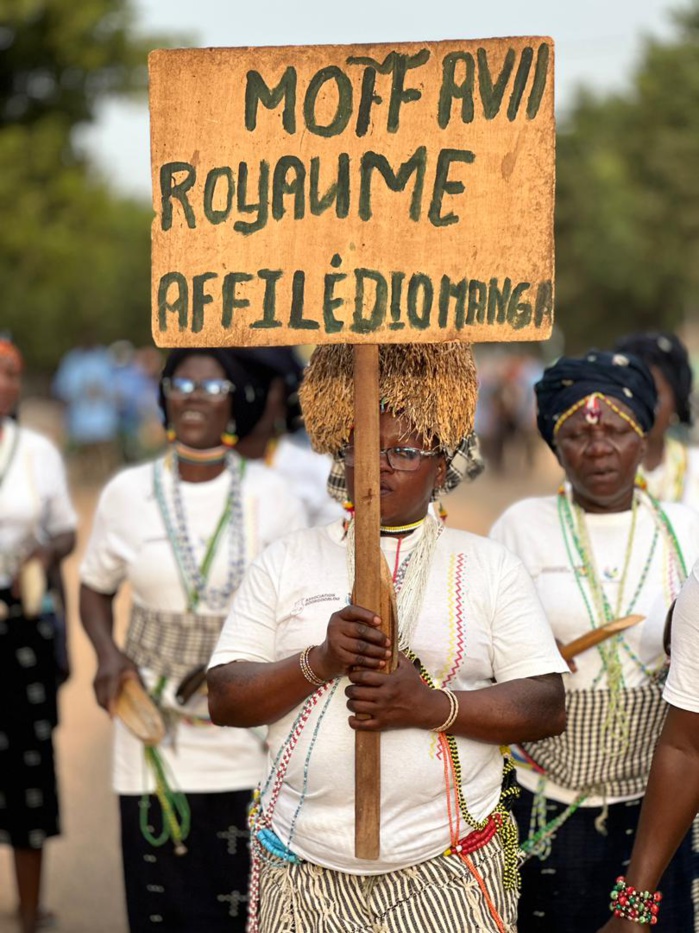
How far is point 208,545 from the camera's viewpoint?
15.6 feet

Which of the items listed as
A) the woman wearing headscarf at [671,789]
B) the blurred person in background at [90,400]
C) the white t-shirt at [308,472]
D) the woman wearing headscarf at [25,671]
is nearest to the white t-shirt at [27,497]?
the woman wearing headscarf at [25,671]

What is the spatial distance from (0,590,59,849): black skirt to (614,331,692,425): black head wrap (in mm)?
2532

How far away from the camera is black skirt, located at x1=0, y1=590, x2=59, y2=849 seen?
578 centimetres

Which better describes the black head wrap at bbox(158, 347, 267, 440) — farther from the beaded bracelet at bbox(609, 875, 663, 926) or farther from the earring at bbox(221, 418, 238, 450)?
the beaded bracelet at bbox(609, 875, 663, 926)

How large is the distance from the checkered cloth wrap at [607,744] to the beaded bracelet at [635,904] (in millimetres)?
762

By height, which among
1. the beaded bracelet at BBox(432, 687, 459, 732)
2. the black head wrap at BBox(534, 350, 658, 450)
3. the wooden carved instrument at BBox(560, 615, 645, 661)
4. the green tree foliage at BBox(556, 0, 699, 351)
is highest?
the green tree foliage at BBox(556, 0, 699, 351)

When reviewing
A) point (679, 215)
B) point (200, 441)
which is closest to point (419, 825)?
point (200, 441)

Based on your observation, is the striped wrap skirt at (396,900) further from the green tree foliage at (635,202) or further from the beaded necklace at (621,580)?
the green tree foliage at (635,202)

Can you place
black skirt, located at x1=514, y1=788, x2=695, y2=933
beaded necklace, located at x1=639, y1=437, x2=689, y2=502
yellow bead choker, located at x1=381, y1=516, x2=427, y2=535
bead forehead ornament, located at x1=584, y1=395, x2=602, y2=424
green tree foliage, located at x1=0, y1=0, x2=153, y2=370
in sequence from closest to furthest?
yellow bead choker, located at x1=381, y1=516, x2=427, y2=535 → black skirt, located at x1=514, y1=788, x2=695, y2=933 → bead forehead ornament, located at x1=584, y1=395, x2=602, y2=424 → beaded necklace, located at x1=639, y1=437, x2=689, y2=502 → green tree foliage, located at x1=0, y1=0, x2=153, y2=370

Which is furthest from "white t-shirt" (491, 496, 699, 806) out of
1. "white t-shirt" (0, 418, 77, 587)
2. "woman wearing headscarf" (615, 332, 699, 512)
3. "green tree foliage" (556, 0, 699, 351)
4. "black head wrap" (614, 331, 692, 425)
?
"green tree foliage" (556, 0, 699, 351)

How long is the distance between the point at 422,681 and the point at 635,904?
0.71 metres

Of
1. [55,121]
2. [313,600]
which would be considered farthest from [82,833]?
[55,121]

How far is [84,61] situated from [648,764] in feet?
56.2

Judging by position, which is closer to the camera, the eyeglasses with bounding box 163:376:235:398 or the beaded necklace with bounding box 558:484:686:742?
the beaded necklace with bounding box 558:484:686:742
